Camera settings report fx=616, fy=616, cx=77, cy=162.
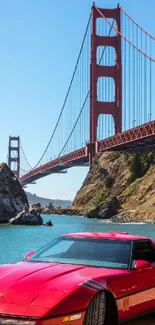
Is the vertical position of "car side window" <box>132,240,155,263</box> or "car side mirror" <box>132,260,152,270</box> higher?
"car side window" <box>132,240,155,263</box>

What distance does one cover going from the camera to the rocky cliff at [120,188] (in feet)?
249

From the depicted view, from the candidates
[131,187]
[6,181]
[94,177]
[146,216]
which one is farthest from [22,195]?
[94,177]

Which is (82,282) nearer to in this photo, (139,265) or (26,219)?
(139,265)

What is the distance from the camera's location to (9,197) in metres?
53.7

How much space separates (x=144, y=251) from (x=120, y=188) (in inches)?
3241

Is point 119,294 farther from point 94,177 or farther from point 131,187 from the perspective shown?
point 94,177

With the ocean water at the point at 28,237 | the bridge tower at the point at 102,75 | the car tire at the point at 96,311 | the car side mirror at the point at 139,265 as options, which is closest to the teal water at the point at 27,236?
the ocean water at the point at 28,237

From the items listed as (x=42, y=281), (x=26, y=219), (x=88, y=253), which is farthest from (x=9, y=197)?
(x=42, y=281)

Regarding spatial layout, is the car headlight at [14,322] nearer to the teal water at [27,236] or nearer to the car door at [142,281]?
the car door at [142,281]

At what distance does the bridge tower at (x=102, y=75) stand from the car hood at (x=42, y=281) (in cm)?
8470

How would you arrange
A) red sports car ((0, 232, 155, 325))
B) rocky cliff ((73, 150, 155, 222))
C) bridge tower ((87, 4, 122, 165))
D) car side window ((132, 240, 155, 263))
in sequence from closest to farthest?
red sports car ((0, 232, 155, 325)) < car side window ((132, 240, 155, 263)) < rocky cliff ((73, 150, 155, 222)) < bridge tower ((87, 4, 122, 165))

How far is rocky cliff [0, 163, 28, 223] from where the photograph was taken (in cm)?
5209

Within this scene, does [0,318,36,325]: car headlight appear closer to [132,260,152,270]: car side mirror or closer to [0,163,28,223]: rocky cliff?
[132,260,152,270]: car side mirror

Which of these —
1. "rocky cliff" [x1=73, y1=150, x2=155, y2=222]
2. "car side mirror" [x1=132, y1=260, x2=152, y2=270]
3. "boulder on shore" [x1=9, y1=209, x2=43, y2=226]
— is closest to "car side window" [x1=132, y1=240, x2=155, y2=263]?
"car side mirror" [x1=132, y1=260, x2=152, y2=270]
